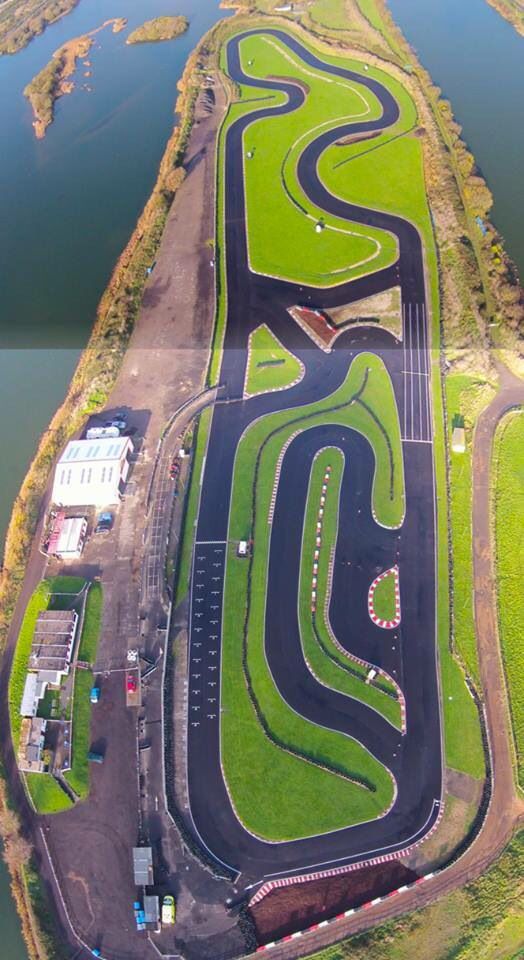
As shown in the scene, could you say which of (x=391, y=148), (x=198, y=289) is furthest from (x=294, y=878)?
(x=391, y=148)

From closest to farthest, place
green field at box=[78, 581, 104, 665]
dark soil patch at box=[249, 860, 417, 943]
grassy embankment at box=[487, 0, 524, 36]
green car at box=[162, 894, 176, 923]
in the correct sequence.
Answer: dark soil patch at box=[249, 860, 417, 943], green car at box=[162, 894, 176, 923], green field at box=[78, 581, 104, 665], grassy embankment at box=[487, 0, 524, 36]

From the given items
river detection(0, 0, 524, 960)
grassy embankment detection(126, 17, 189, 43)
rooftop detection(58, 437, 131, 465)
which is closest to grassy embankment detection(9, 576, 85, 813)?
river detection(0, 0, 524, 960)

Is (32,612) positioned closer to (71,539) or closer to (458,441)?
(71,539)

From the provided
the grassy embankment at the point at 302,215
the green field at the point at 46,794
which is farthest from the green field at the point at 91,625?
the grassy embankment at the point at 302,215

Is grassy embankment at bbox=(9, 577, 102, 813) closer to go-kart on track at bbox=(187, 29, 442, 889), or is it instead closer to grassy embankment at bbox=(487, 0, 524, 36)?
go-kart on track at bbox=(187, 29, 442, 889)

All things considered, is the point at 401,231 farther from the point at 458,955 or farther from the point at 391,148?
the point at 458,955

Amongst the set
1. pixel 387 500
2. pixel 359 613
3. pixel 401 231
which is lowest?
pixel 359 613

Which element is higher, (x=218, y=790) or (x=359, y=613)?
(x=359, y=613)
